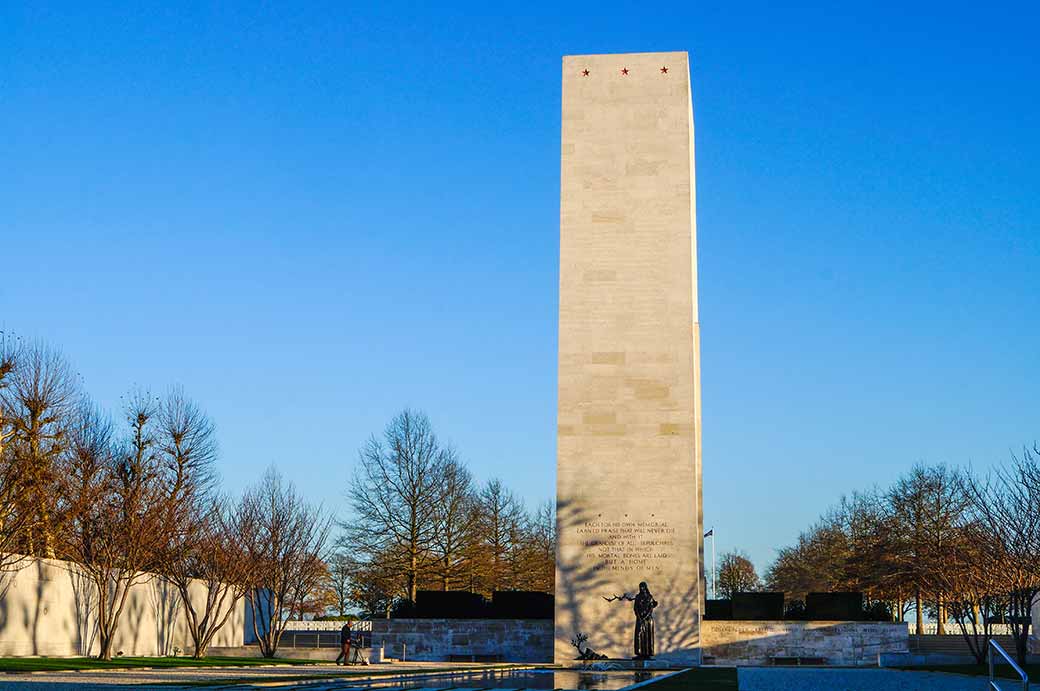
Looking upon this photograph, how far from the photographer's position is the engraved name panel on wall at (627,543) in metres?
33.3

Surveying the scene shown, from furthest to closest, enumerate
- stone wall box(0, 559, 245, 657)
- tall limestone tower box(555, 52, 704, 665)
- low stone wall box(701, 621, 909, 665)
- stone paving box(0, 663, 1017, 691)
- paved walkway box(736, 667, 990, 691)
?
low stone wall box(701, 621, 909, 665), tall limestone tower box(555, 52, 704, 665), stone wall box(0, 559, 245, 657), paved walkway box(736, 667, 990, 691), stone paving box(0, 663, 1017, 691)

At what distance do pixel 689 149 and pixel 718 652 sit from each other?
1545 centimetres

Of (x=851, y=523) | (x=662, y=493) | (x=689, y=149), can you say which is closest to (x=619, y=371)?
(x=662, y=493)

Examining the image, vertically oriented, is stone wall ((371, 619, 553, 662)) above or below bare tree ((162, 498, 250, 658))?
below

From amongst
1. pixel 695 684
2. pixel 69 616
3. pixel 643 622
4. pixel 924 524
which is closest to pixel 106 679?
pixel 695 684

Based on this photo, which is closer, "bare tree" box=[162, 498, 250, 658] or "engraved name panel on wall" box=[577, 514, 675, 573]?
"engraved name panel on wall" box=[577, 514, 675, 573]

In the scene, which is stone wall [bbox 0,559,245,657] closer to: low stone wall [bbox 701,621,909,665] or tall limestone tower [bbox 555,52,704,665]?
tall limestone tower [bbox 555,52,704,665]

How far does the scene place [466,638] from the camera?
36.5 meters

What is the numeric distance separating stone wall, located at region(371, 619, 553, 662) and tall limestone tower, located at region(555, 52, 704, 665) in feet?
9.25

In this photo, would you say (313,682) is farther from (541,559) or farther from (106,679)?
A: (541,559)

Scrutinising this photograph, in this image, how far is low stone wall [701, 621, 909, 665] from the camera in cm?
3412

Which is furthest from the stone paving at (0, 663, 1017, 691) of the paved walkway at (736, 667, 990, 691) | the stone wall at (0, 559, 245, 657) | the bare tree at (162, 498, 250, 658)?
the bare tree at (162, 498, 250, 658)

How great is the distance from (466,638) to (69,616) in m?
11.7

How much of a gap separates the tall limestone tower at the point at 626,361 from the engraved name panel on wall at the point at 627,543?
4 cm
